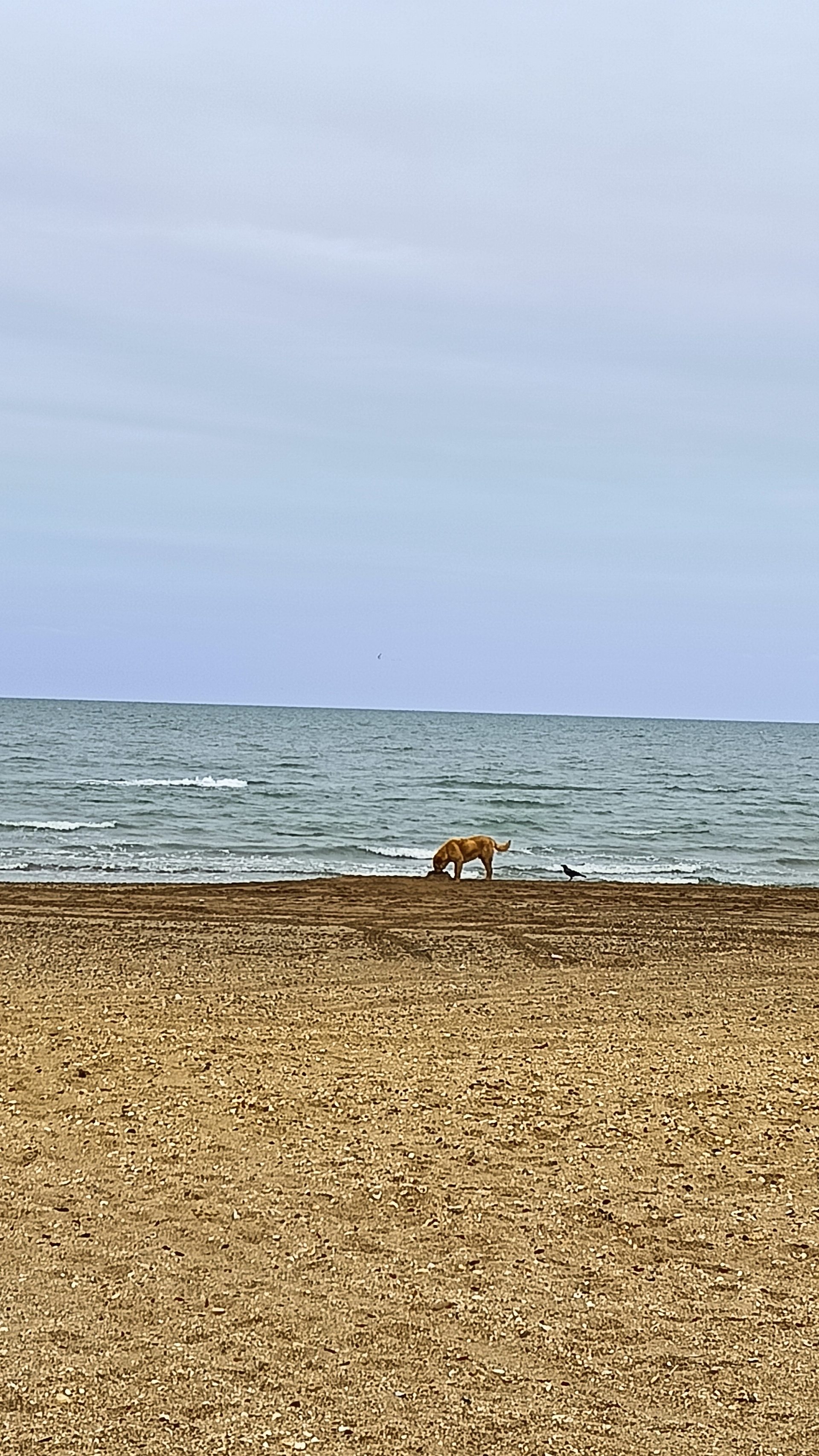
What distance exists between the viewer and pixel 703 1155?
19.6ft

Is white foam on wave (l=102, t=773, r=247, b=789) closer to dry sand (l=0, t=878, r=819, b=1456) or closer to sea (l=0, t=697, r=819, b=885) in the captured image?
sea (l=0, t=697, r=819, b=885)

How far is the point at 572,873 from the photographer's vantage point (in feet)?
63.2

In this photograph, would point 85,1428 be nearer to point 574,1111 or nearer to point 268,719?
point 574,1111

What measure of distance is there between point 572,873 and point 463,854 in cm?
271

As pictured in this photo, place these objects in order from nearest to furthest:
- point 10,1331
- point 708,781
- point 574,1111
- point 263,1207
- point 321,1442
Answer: point 321,1442 < point 10,1331 < point 263,1207 < point 574,1111 < point 708,781

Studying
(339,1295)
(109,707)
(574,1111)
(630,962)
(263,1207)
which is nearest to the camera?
(339,1295)

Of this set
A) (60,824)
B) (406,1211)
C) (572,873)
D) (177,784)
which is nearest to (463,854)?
(572,873)

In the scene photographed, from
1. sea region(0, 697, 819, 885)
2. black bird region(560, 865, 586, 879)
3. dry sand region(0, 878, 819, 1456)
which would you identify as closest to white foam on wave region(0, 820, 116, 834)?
sea region(0, 697, 819, 885)

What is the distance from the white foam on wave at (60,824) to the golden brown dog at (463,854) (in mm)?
8899

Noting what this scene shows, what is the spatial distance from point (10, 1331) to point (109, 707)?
164520 millimetres

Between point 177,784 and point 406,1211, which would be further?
point 177,784

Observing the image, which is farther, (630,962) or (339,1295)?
(630,962)

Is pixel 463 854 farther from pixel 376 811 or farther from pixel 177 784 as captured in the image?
pixel 177 784

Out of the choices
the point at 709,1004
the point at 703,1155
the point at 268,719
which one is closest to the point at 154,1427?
the point at 703,1155
